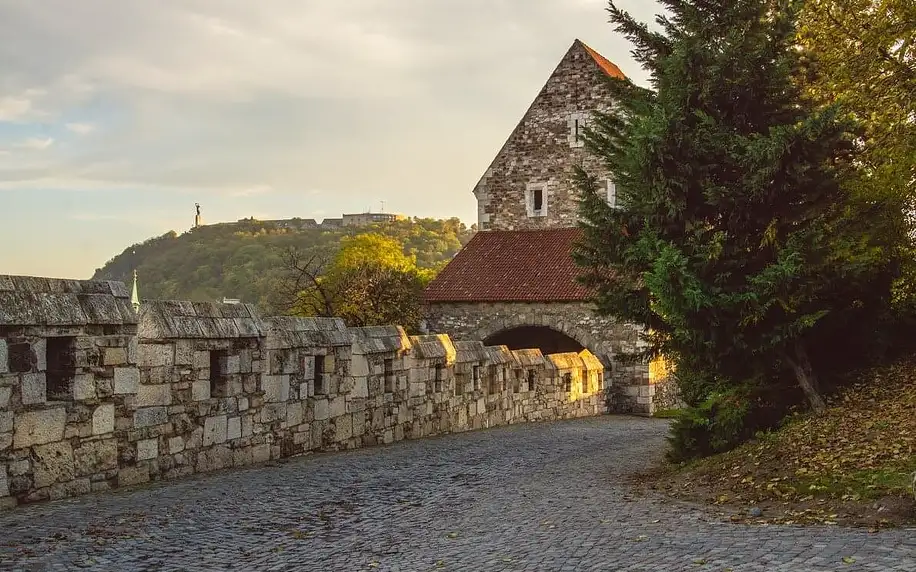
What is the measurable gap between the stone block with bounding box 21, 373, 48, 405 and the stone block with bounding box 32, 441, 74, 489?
403 mm

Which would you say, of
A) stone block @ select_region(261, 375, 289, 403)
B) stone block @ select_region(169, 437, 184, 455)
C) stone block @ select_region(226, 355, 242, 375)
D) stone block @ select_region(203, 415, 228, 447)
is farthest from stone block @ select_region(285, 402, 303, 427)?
stone block @ select_region(169, 437, 184, 455)

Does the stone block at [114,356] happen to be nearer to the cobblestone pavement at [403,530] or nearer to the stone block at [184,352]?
the stone block at [184,352]

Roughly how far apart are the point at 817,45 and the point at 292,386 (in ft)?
25.9

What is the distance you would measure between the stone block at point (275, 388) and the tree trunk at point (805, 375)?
5920mm

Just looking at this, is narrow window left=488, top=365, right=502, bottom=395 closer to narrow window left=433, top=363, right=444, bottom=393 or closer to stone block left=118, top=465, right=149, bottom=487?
narrow window left=433, top=363, right=444, bottom=393

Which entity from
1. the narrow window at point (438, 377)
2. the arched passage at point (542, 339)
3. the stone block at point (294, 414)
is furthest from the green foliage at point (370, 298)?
the stone block at point (294, 414)

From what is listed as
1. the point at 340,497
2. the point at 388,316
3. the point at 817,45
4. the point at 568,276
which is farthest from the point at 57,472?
the point at 388,316

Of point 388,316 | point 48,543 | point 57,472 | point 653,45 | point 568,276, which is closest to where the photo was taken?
point 48,543

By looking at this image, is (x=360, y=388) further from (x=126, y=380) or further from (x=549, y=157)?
(x=549, y=157)

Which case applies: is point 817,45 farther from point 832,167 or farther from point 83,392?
point 83,392

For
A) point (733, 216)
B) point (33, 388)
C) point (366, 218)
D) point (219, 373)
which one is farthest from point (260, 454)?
point (366, 218)

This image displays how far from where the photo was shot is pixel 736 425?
10344mm

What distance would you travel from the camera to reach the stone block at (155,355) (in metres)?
9.34

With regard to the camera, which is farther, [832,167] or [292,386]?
[292,386]
